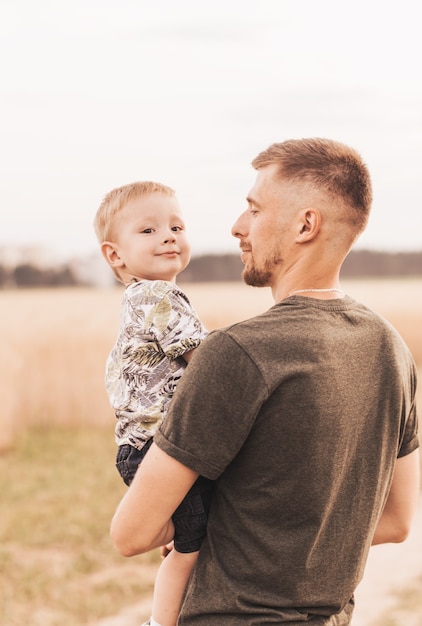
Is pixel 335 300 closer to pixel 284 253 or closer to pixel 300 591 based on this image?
pixel 284 253

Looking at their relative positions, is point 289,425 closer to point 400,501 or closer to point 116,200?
point 400,501

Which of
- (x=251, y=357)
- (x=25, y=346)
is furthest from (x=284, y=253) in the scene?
(x=25, y=346)

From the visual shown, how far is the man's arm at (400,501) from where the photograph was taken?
212 cm

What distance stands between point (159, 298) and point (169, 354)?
16 centimetres

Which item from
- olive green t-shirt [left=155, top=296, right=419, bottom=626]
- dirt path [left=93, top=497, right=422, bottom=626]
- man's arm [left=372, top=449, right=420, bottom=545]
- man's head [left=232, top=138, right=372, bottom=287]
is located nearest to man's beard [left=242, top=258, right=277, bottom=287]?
man's head [left=232, top=138, right=372, bottom=287]

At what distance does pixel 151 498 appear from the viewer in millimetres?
1726

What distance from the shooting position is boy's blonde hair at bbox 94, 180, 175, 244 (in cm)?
229

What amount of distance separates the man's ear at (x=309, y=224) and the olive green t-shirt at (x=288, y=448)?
144mm

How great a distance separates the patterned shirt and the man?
22 cm

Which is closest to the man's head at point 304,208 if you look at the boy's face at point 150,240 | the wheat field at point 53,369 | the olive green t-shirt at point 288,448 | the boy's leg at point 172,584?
the olive green t-shirt at point 288,448

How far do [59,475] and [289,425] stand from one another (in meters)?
8.50

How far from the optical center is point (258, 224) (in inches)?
75.9

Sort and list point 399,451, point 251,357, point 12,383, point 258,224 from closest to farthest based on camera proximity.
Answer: point 251,357 < point 258,224 < point 399,451 < point 12,383

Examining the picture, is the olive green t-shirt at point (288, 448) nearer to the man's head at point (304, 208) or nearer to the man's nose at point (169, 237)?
the man's head at point (304, 208)
